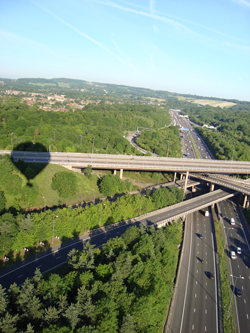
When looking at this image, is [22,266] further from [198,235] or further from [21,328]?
[198,235]

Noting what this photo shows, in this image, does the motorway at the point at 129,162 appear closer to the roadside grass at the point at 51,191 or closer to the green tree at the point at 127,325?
the roadside grass at the point at 51,191

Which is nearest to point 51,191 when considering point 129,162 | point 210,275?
point 129,162

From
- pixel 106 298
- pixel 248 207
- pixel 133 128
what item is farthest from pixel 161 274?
pixel 133 128

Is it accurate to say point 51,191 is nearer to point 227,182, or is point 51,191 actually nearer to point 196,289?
point 196,289

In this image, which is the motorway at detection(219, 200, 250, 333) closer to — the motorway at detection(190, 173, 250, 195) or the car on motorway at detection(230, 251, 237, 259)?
the car on motorway at detection(230, 251, 237, 259)

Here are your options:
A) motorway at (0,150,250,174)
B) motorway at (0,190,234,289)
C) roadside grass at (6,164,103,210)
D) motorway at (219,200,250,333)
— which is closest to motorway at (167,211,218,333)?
motorway at (219,200,250,333)

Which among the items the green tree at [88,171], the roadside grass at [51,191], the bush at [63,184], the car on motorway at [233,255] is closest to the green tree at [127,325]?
the car on motorway at [233,255]
